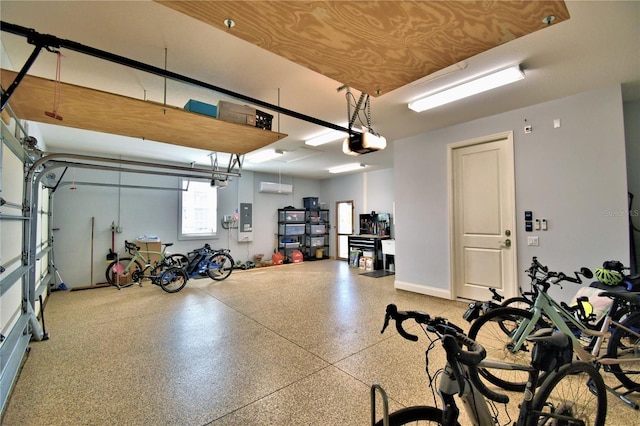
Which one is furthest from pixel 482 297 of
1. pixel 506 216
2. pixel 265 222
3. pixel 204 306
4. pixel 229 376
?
pixel 265 222

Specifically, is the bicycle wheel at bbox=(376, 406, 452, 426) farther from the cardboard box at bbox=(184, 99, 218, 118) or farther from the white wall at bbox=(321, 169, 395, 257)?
the white wall at bbox=(321, 169, 395, 257)

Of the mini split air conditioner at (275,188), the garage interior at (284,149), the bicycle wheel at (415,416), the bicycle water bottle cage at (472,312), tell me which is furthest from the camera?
the mini split air conditioner at (275,188)

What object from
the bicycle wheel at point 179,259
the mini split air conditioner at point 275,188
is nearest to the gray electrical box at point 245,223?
the mini split air conditioner at point 275,188

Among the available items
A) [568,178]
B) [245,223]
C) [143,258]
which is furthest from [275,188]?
[568,178]

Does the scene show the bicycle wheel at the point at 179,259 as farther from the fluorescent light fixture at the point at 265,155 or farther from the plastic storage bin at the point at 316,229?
the plastic storage bin at the point at 316,229

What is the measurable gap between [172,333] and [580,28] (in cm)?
483

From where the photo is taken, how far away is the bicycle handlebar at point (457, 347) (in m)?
0.90

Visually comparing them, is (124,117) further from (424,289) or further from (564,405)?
(424,289)

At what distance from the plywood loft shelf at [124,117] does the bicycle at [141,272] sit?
299 cm

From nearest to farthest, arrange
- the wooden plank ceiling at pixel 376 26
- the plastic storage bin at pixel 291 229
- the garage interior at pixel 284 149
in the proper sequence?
the wooden plank ceiling at pixel 376 26, the garage interior at pixel 284 149, the plastic storage bin at pixel 291 229

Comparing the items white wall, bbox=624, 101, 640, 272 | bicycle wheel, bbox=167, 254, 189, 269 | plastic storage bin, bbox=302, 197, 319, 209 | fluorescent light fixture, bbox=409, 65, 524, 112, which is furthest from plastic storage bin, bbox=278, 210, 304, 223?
white wall, bbox=624, 101, 640, 272

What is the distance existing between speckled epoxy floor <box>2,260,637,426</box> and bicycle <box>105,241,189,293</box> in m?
0.65

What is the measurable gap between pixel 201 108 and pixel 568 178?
421cm

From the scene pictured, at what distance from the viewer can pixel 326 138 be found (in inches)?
177
